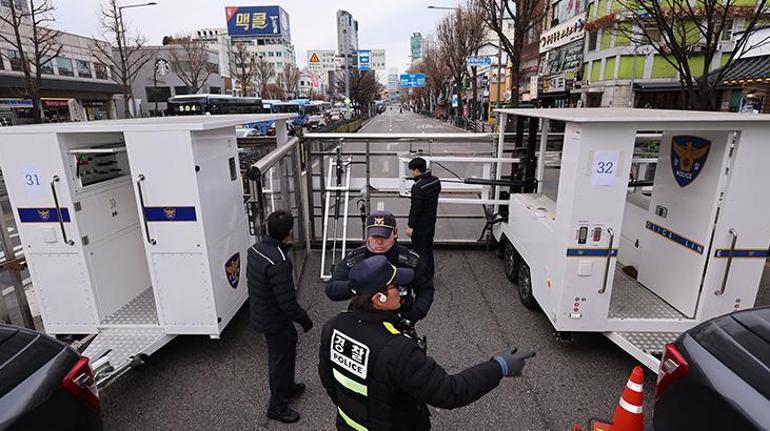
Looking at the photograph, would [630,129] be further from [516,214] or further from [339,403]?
[339,403]

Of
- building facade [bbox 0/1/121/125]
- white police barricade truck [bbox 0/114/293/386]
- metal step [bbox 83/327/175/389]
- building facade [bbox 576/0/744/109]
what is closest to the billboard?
building facade [bbox 0/1/121/125]

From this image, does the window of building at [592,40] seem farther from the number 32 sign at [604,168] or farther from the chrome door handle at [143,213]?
the chrome door handle at [143,213]

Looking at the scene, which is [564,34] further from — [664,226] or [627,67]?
[664,226]

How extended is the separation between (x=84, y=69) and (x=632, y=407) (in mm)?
56056

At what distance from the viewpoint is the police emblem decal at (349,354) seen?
82.0 inches

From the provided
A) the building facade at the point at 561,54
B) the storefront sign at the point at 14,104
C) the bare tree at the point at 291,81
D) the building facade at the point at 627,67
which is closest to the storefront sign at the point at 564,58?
the building facade at the point at 561,54

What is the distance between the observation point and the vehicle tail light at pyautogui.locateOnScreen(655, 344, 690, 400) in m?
2.51

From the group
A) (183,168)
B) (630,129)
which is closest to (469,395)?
(630,129)

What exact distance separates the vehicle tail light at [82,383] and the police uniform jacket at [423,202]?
399cm

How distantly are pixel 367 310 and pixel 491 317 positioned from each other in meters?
3.90

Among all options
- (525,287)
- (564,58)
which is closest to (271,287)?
(525,287)

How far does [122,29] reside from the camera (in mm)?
33531

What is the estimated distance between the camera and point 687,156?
4.63 m

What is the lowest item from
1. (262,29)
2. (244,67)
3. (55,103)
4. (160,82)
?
(55,103)
